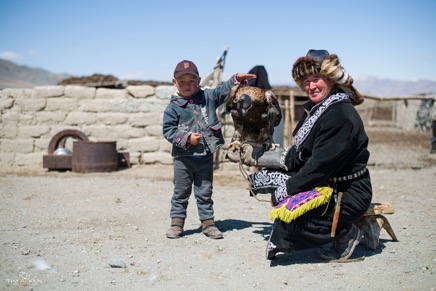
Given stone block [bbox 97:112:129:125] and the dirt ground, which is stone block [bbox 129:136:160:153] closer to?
stone block [bbox 97:112:129:125]

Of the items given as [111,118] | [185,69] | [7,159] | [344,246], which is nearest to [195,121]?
[185,69]

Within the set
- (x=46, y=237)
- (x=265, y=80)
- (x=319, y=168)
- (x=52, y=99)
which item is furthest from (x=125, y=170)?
(x=319, y=168)

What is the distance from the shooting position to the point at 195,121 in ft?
13.8

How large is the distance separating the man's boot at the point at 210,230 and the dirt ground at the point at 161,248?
0.07 metres

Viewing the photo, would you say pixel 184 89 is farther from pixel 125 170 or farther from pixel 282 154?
pixel 125 170

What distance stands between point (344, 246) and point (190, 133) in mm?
1696

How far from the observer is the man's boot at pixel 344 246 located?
141 inches

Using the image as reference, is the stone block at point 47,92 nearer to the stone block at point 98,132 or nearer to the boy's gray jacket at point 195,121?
the stone block at point 98,132

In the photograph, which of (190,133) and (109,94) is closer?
(190,133)

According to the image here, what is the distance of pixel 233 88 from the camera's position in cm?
377

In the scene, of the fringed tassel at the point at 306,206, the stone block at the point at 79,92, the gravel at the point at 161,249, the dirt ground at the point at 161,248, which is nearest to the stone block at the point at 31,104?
the stone block at the point at 79,92

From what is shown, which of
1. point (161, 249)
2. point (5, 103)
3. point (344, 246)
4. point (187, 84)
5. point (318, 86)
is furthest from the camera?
point (5, 103)

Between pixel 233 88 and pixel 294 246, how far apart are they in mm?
1446

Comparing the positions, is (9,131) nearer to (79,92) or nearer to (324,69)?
(79,92)
